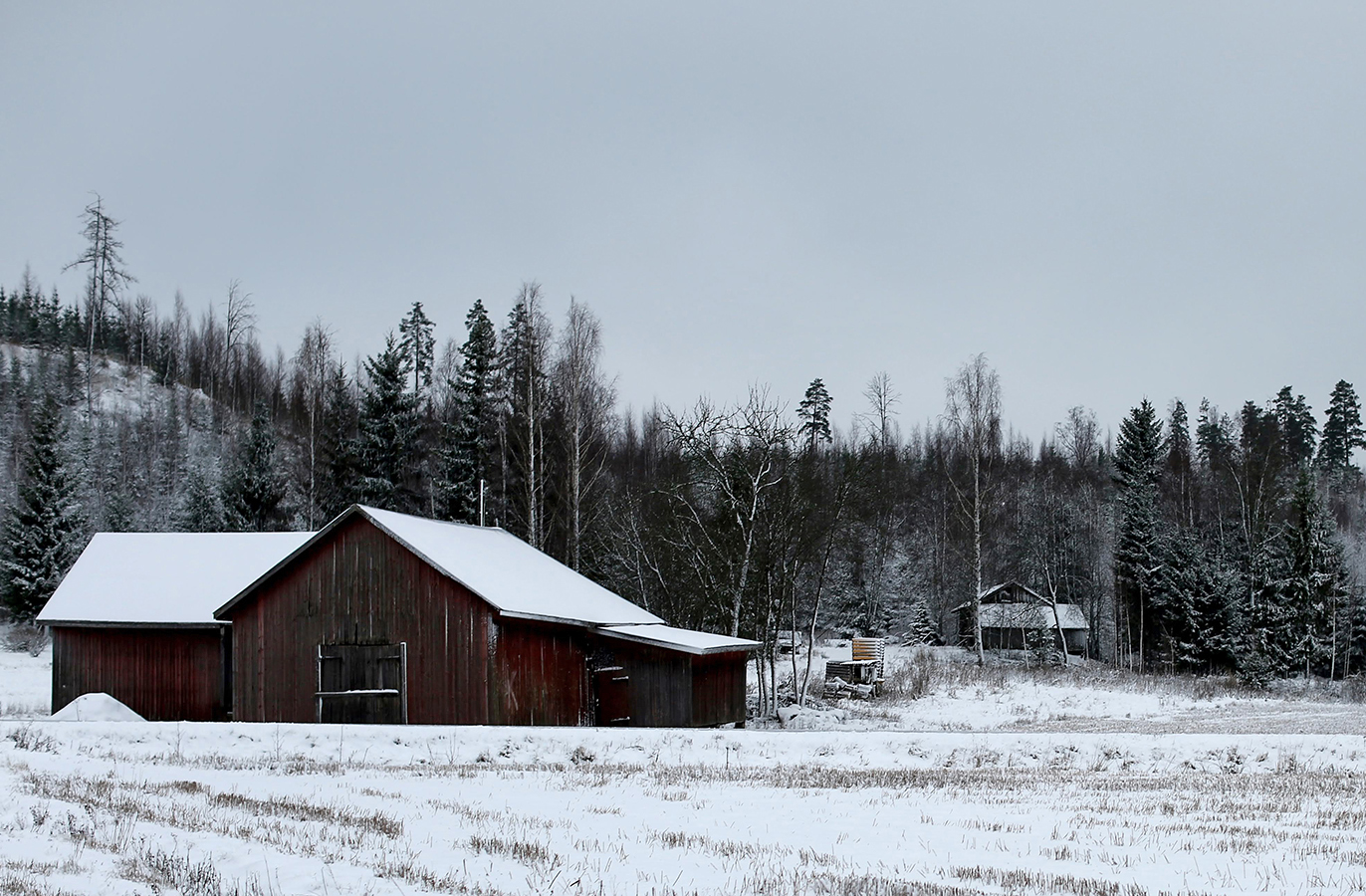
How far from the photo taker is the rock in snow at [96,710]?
24859mm

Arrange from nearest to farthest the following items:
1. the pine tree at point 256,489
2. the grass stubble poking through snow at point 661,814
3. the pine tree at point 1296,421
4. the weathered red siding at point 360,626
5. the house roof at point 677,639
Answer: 1. the grass stubble poking through snow at point 661,814
2. the weathered red siding at point 360,626
3. the house roof at point 677,639
4. the pine tree at point 256,489
5. the pine tree at point 1296,421

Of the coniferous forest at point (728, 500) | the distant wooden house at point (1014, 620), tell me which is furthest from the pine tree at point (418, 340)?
the distant wooden house at point (1014, 620)

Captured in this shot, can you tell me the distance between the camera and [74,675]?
2812 cm

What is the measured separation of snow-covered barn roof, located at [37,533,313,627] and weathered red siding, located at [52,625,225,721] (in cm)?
52

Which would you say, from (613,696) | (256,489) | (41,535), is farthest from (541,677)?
(41,535)

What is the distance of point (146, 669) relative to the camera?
27859mm

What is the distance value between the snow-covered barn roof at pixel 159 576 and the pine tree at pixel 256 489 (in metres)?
18.7

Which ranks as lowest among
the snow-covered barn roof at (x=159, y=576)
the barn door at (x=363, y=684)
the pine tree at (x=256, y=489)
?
the barn door at (x=363, y=684)

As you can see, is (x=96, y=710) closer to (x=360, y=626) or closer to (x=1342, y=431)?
(x=360, y=626)

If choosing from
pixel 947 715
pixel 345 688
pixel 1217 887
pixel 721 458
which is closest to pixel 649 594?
pixel 721 458

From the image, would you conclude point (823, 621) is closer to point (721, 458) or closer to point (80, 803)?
point (721, 458)

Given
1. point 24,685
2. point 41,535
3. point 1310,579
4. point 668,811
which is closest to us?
point 668,811

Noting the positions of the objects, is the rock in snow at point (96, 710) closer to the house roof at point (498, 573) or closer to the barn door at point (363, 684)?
the house roof at point (498, 573)

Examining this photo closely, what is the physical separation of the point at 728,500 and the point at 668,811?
2260cm
